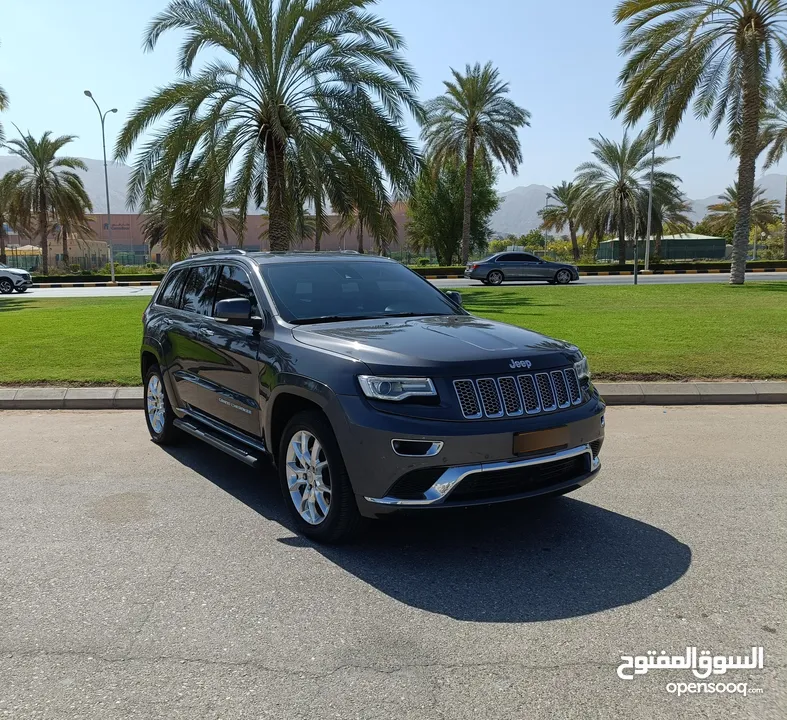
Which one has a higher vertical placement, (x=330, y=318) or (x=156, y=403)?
(x=330, y=318)

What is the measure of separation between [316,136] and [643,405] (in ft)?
43.3

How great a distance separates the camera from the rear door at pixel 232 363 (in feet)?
16.5

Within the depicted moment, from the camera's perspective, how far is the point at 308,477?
14.6 feet

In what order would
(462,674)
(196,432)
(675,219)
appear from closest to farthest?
(462,674), (196,432), (675,219)

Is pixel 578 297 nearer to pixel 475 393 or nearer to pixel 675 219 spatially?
pixel 475 393

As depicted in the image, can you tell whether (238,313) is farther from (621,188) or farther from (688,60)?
(621,188)

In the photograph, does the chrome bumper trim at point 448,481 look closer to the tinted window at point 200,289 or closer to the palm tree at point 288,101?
the tinted window at point 200,289

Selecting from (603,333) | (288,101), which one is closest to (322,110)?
(288,101)

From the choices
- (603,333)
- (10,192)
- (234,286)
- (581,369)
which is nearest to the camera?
(581,369)

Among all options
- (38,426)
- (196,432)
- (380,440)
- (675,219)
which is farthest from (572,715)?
(675,219)

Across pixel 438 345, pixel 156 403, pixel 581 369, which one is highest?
pixel 438 345

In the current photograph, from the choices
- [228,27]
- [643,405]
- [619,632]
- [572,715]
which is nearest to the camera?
[572,715]

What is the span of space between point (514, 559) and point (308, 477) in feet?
4.20

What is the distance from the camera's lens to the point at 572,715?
2701 mm
